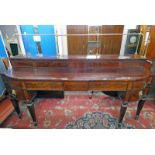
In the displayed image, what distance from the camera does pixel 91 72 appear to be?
168 cm

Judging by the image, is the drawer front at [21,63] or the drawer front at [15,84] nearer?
the drawer front at [15,84]

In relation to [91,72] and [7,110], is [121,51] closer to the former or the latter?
[91,72]

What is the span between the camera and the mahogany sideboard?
4.77 feet

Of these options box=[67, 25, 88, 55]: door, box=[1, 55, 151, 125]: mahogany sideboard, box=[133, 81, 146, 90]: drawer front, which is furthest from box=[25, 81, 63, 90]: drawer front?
box=[67, 25, 88, 55]: door

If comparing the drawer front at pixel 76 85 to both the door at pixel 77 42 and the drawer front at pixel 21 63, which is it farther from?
the door at pixel 77 42

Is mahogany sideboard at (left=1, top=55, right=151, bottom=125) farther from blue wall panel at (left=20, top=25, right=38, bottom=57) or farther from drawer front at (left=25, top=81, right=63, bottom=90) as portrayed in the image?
blue wall panel at (left=20, top=25, right=38, bottom=57)

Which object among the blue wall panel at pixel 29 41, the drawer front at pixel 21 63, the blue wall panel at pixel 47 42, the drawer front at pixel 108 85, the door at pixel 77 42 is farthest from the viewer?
the blue wall panel at pixel 29 41

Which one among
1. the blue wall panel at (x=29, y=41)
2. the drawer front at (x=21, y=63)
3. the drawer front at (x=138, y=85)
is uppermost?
the blue wall panel at (x=29, y=41)

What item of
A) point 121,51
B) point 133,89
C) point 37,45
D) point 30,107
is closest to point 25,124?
point 30,107

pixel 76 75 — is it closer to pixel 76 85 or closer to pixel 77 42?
pixel 76 85

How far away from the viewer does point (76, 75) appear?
61.7 inches

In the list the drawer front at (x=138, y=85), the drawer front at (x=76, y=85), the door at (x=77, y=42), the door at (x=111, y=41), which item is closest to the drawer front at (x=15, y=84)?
the drawer front at (x=76, y=85)

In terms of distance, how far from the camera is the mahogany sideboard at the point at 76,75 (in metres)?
1.46

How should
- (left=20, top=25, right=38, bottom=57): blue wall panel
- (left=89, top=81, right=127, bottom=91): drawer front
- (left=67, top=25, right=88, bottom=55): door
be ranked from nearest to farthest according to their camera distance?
(left=89, top=81, right=127, bottom=91): drawer front < (left=67, top=25, right=88, bottom=55): door < (left=20, top=25, right=38, bottom=57): blue wall panel
